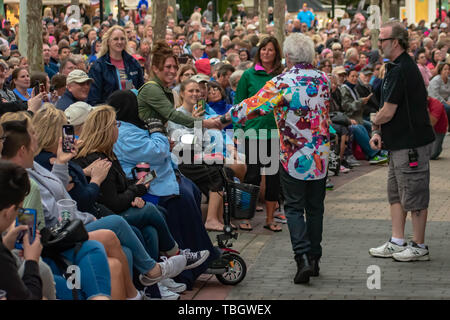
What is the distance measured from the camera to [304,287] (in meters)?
7.38

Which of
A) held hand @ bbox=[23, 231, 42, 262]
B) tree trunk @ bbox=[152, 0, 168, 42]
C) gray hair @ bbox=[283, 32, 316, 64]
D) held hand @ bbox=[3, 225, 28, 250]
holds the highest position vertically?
tree trunk @ bbox=[152, 0, 168, 42]

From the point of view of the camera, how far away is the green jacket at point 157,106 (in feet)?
27.6

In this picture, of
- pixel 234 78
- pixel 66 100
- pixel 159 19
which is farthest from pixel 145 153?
pixel 159 19

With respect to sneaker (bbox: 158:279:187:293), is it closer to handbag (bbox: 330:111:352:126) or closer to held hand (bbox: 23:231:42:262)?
held hand (bbox: 23:231:42:262)

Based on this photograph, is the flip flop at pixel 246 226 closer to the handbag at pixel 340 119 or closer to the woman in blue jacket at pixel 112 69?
the woman in blue jacket at pixel 112 69

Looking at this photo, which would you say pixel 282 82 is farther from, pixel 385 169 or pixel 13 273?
pixel 385 169

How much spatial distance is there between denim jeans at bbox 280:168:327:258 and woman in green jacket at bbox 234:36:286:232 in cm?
190

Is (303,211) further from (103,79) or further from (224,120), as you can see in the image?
(103,79)

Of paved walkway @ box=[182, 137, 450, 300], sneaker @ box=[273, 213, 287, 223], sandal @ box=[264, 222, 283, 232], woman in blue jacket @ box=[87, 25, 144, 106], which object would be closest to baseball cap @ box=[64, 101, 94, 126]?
paved walkway @ box=[182, 137, 450, 300]

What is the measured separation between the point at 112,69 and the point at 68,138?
445 centimetres

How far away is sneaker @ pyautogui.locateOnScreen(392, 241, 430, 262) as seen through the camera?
26.9 feet

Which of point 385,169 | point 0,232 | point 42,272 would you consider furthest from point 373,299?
point 385,169

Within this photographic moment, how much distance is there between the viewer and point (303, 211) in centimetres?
754

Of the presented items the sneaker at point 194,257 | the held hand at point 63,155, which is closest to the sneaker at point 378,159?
the sneaker at point 194,257
